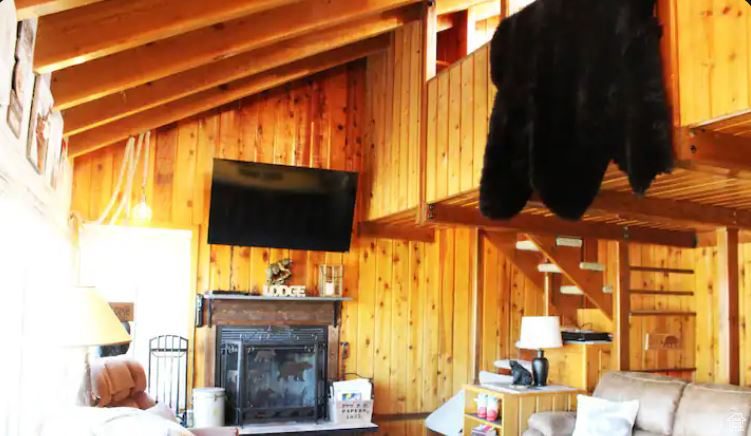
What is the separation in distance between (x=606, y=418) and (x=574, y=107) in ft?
8.58

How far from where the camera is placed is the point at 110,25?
10.0 ft

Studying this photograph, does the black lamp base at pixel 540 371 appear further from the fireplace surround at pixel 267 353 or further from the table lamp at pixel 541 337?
the fireplace surround at pixel 267 353

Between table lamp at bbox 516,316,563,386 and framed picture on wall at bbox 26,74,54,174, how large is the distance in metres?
3.90

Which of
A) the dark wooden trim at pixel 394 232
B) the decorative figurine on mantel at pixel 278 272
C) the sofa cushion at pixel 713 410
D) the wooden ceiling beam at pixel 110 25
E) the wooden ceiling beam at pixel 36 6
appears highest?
the wooden ceiling beam at pixel 110 25

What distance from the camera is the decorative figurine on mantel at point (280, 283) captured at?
247 inches

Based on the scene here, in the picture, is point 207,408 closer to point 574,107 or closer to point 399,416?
point 399,416

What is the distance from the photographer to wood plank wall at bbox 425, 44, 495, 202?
15.2 feet

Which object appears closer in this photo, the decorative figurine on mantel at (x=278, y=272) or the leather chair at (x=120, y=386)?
the leather chair at (x=120, y=386)

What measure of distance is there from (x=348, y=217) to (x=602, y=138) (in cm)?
353

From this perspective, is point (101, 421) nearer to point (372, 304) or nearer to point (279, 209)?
point (279, 209)

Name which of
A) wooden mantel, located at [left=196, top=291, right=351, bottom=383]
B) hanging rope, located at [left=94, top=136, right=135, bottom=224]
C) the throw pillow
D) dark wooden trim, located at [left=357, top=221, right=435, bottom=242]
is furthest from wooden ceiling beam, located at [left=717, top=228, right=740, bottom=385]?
hanging rope, located at [left=94, top=136, right=135, bottom=224]

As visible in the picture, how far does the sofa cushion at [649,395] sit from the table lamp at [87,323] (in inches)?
144

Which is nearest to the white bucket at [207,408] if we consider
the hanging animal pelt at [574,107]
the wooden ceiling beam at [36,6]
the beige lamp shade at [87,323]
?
the beige lamp shade at [87,323]

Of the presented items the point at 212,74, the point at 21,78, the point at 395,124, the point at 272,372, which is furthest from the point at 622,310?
the point at 21,78
